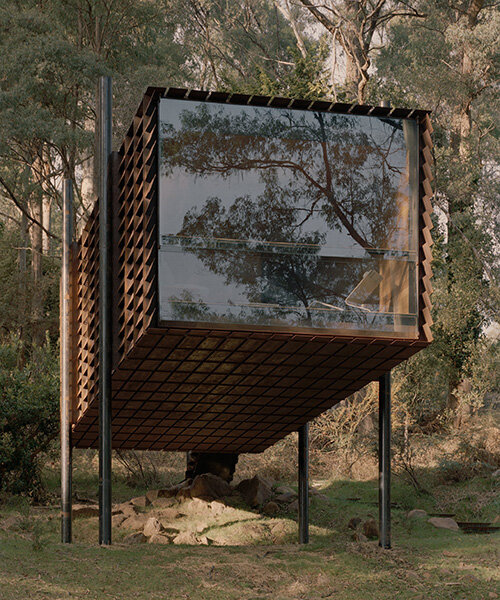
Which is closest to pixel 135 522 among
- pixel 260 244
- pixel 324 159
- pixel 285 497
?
pixel 285 497

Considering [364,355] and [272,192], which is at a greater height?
[272,192]

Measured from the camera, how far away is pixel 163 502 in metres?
12.2

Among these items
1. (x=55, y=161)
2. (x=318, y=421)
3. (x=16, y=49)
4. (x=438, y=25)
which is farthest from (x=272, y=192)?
(x=55, y=161)

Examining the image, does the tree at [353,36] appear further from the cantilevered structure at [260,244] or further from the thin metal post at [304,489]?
the cantilevered structure at [260,244]

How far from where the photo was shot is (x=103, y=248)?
8.80m

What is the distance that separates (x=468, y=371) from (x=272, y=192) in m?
12.5

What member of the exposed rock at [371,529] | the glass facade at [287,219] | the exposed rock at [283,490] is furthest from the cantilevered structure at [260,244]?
the exposed rock at [283,490]

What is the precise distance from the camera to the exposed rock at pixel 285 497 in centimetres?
1307

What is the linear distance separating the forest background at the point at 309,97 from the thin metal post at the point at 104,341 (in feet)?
16.5

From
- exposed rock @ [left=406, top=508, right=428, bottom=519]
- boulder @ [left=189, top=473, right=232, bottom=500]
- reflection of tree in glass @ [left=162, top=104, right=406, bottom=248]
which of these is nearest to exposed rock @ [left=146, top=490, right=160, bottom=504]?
boulder @ [left=189, top=473, right=232, bottom=500]

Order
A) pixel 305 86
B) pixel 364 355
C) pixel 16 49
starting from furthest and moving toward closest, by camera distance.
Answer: pixel 16 49 → pixel 305 86 → pixel 364 355

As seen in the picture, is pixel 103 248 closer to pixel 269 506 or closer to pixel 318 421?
pixel 269 506

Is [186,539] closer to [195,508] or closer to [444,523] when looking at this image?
[195,508]

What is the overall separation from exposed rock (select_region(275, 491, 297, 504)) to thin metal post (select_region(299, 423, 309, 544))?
1973 millimetres
